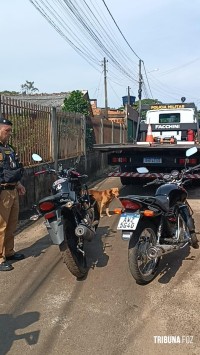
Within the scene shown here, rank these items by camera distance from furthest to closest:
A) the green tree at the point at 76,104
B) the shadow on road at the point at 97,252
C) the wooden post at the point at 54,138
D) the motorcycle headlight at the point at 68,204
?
the green tree at the point at 76,104, the wooden post at the point at 54,138, the shadow on road at the point at 97,252, the motorcycle headlight at the point at 68,204

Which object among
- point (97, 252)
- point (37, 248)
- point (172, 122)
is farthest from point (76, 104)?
point (97, 252)

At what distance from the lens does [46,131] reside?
29.9ft

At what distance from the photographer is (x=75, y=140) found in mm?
11766

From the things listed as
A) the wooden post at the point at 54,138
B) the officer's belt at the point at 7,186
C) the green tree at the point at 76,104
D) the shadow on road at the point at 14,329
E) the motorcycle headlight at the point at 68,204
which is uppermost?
the green tree at the point at 76,104

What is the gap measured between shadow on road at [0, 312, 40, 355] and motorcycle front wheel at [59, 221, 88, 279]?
2.31ft

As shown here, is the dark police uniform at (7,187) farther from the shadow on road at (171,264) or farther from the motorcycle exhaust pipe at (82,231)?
the shadow on road at (171,264)

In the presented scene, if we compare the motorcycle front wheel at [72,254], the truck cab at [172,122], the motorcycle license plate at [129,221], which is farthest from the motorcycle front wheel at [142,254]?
the truck cab at [172,122]

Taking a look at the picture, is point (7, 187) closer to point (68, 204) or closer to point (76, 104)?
point (68, 204)

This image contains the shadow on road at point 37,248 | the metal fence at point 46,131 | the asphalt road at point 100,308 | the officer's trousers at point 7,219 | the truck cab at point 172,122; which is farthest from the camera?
the truck cab at point 172,122

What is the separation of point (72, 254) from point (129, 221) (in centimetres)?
76

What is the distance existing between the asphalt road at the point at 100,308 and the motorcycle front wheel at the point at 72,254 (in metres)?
0.14

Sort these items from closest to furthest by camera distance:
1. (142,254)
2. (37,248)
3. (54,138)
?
(142,254) < (37,248) < (54,138)

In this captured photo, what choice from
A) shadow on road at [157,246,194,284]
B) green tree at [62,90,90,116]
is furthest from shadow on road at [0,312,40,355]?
green tree at [62,90,90,116]

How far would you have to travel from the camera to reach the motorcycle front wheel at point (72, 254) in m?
4.19
